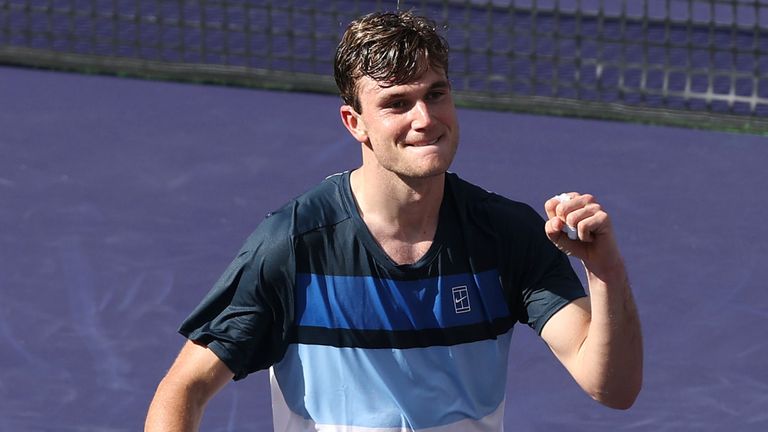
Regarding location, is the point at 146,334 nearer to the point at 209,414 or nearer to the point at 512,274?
the point at 209,414

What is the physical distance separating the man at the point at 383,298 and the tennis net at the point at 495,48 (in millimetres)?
4969

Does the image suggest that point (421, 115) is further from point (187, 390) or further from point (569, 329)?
point (187, 390)

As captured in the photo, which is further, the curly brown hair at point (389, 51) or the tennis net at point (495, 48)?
the tennis net at point (495, 48)

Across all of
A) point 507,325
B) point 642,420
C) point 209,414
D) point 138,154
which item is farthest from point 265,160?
point 507,325

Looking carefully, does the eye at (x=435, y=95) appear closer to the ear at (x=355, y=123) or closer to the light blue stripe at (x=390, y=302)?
the ear at (x=355, y=123)

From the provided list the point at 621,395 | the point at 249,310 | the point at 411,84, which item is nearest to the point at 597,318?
the point at 621,395

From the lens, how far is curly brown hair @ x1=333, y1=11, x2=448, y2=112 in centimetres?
405

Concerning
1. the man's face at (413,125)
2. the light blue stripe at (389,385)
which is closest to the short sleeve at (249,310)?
the light blue stripe at (389,385)

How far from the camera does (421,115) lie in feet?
13.2

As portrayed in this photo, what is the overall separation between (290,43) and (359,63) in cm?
604

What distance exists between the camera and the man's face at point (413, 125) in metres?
4.00

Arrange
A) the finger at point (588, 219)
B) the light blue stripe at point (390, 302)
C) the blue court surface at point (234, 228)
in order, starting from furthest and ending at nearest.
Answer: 1. the blue court surface at point (234, 228)
2. the light blue stripe at point (390, 302)
3. the finger at point (588, 219)

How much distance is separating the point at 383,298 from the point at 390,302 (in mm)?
22

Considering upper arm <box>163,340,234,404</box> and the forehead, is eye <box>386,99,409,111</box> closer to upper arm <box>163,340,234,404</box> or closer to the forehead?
the forehead
